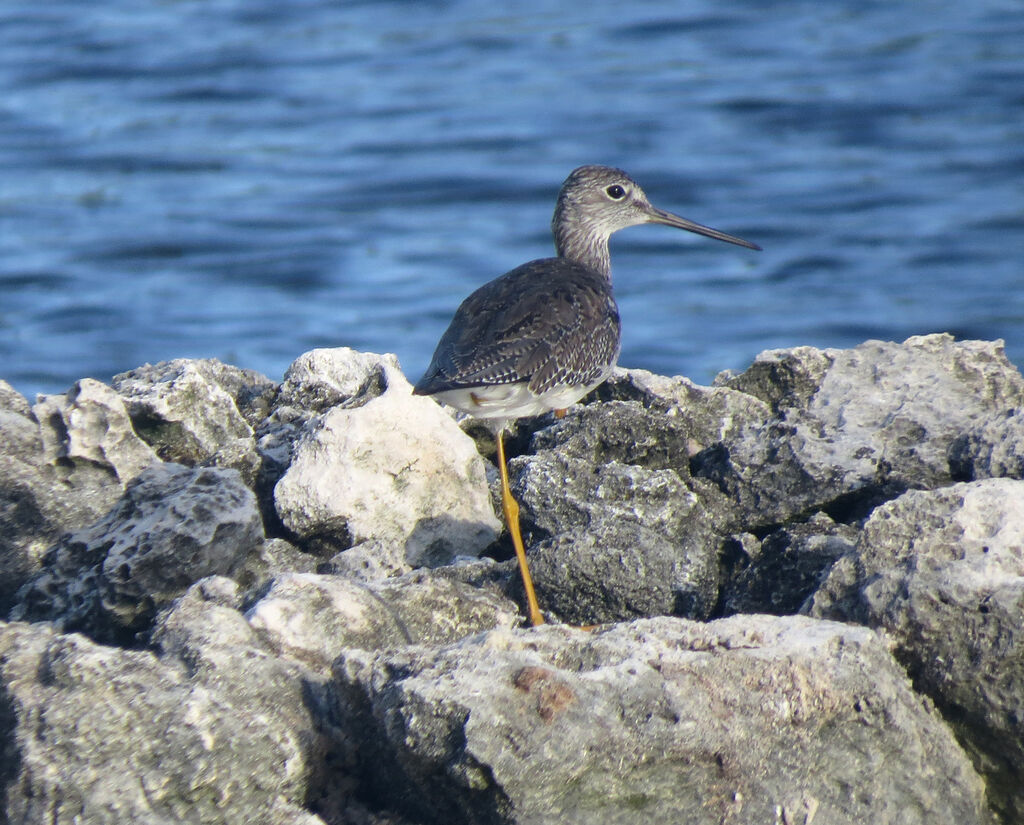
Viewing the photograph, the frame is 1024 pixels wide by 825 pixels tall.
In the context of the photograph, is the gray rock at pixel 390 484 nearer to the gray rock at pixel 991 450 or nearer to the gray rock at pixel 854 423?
the gray rock at pixel 854 423

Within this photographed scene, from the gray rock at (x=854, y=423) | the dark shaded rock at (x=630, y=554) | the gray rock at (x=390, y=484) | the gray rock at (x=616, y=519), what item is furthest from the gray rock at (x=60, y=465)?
the gray rock at (x=854, y=423)

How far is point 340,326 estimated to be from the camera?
13.9 metres

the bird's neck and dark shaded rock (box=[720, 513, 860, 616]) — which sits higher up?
the bird's neck

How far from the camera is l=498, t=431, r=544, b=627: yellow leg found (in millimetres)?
5086

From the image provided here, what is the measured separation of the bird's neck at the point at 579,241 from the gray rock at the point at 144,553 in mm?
3369

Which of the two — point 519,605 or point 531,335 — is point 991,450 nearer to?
point 519,605

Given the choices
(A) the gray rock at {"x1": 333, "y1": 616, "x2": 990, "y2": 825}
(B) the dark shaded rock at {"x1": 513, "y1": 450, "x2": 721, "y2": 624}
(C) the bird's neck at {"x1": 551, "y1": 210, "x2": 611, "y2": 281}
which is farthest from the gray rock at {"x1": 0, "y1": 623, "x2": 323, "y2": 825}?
(C) the bird's neck at {"x1": 551, "y1": 210, "x2": 611, "y2": 281}

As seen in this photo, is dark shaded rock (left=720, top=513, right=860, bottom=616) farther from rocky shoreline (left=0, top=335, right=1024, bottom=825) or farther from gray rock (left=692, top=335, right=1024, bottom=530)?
gray rock (left=692, top=335, right=1024, bottom=530)

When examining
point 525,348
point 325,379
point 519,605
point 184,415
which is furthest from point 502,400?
point 184,415

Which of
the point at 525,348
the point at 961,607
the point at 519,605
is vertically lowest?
the point at 519,605

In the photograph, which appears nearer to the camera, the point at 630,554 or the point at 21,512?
the point at 630,554

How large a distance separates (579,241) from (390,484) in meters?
2.78

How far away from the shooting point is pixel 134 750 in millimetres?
3861

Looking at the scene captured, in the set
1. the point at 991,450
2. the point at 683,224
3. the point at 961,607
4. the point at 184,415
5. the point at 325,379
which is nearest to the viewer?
the point at 961,607
